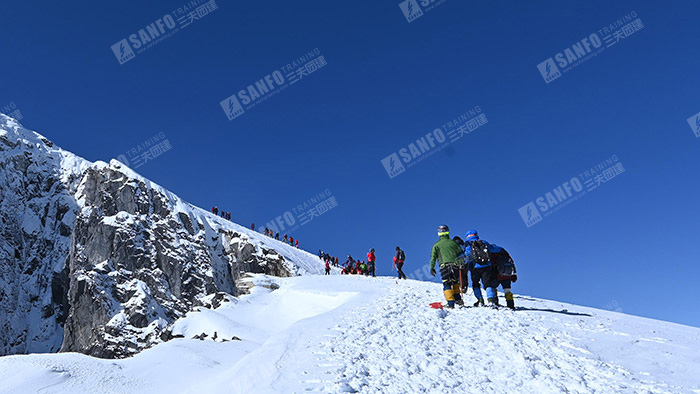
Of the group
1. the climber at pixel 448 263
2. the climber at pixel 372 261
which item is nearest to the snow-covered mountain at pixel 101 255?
the climber at pixel 372 261

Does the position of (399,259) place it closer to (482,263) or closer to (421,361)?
(482,263)

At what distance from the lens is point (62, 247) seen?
249 ft

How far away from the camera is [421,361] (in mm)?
7723

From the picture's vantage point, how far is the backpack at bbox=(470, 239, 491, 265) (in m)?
12.6

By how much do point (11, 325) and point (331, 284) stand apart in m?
69.5

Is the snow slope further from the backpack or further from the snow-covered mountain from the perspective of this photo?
the snow-covered mountain

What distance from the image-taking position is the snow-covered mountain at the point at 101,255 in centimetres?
5478

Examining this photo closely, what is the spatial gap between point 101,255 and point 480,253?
62577mm

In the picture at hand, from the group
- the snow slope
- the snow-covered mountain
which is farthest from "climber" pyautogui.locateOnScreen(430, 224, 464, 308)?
the snow-covered mountain

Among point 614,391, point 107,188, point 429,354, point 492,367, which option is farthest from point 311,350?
point 107,188

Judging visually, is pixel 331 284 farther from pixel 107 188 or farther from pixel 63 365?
pixel 107 188

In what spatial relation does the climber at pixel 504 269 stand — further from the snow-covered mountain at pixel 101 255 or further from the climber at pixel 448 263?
the snow-covered mountain at pixel 101 255

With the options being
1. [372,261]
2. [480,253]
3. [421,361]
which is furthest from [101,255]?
[421,361]

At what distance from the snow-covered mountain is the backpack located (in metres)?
34.9
